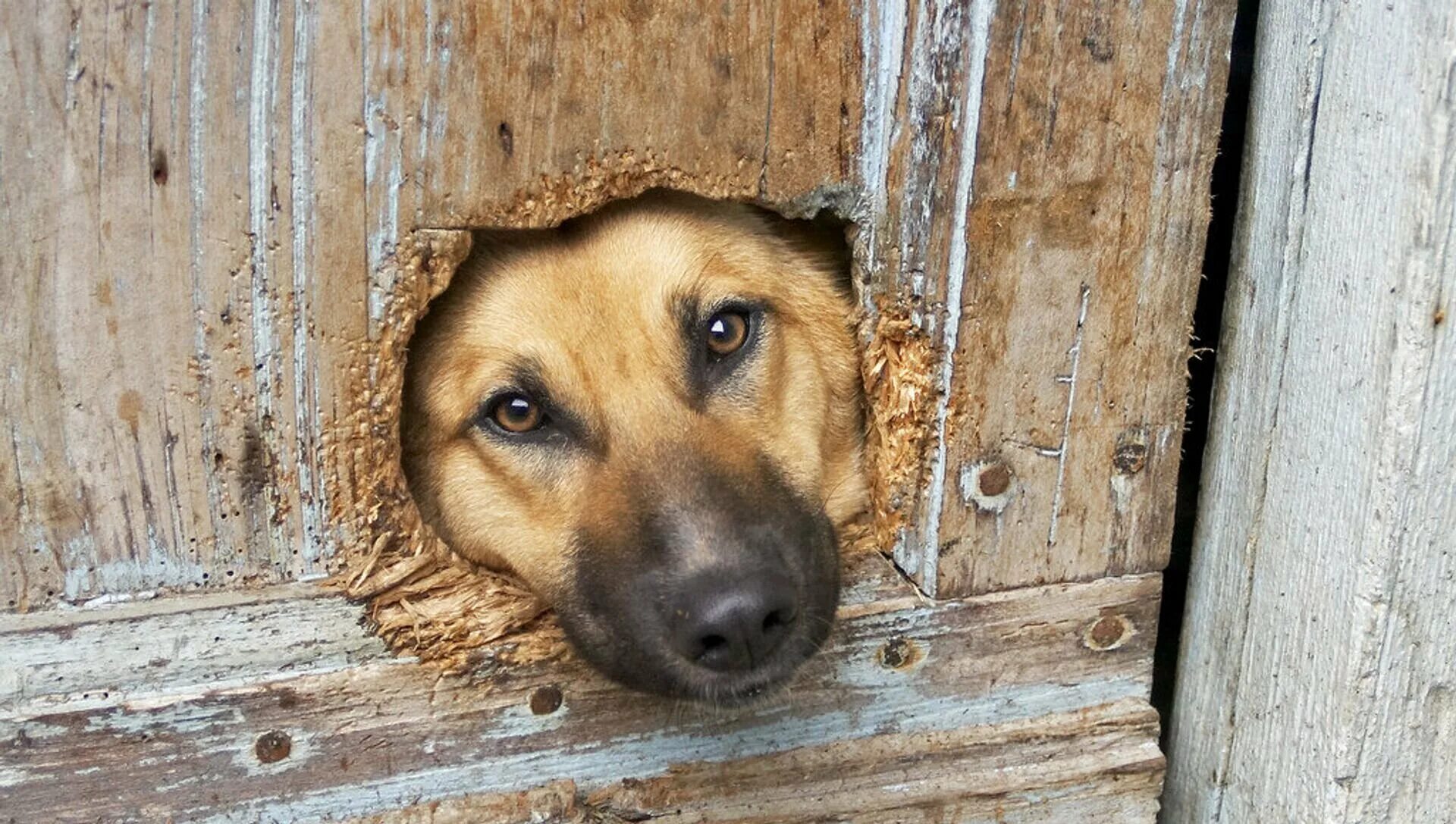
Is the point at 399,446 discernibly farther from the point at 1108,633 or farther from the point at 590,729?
the point at 1108,633

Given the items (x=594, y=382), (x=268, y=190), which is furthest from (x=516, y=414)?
(x=268, y=190)

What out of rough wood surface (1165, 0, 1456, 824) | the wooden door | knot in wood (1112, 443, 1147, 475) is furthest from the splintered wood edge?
rough wood surface (1165, 0, 1456, 824)

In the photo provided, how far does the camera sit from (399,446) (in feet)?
7.30

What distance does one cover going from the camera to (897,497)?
7.76ft

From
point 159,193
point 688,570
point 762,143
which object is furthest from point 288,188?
point 688,570

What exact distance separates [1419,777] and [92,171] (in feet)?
7.98

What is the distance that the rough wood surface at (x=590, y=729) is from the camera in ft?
6.66

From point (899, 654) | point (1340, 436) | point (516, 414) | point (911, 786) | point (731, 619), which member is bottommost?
point (911, 786)

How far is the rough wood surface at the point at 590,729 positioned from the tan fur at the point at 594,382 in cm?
34

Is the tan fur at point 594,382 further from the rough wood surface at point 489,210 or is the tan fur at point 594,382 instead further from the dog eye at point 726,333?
the rough wood surface at point 489,210

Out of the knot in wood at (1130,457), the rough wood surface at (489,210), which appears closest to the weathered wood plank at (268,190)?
the rough wood surface at (489,210)

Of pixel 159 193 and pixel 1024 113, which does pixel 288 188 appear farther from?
pixel 1024 113

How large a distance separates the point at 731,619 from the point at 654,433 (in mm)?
467

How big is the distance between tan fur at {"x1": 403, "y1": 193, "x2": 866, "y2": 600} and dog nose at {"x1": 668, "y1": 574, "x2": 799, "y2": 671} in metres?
0.25
